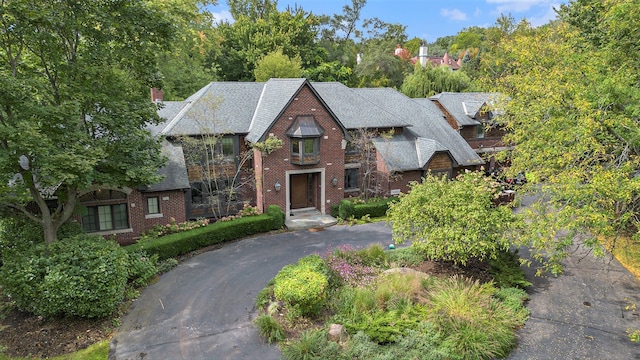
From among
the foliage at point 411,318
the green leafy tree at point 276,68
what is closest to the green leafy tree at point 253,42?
the green leafy tree at point 276,68

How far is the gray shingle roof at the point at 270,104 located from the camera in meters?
23.5

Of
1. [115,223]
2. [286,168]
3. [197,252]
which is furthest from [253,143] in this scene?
[115,223]

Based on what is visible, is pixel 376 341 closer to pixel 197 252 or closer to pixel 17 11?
pixel 197 252

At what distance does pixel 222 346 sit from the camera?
40.4ft

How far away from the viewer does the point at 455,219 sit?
15453 millimetres

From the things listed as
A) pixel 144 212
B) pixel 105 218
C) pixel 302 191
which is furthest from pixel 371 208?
pixel 105 218

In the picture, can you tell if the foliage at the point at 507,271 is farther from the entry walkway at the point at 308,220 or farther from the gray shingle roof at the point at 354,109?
the gray shingle roof at the point at 354,109

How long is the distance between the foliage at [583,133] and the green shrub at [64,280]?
13.7m

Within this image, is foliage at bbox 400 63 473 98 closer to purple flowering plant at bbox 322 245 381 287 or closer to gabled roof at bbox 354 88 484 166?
gabled roof at bbox 354 88 484 166

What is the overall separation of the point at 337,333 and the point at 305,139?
13852mm

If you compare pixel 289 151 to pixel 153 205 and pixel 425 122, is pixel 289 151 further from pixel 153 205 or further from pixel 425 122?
pixel 425 122

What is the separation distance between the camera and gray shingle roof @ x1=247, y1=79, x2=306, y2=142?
23.5 metres

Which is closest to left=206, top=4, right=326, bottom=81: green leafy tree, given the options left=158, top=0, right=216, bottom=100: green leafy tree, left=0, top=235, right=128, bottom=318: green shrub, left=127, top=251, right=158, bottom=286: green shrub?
left=158, top=0, right=216, bottom=100: green leafy tree

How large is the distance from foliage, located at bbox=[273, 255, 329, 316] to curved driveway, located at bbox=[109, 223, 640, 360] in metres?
1.53
